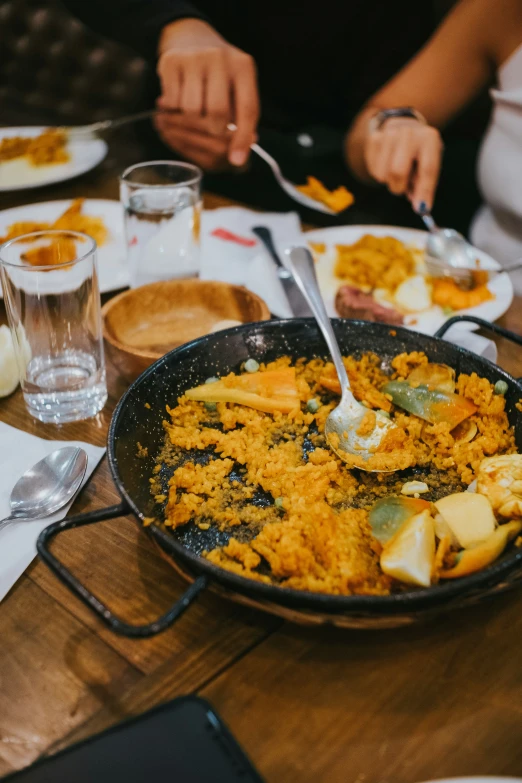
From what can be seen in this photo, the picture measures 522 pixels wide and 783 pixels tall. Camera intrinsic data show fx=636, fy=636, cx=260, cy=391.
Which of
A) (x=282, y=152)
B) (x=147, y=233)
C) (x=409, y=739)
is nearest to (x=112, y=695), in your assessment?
(x=409, y=739)

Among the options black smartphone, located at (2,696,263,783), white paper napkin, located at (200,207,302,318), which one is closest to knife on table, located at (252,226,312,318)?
white paper napkin, located at (200,207,302,318)

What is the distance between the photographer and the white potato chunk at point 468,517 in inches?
28.8

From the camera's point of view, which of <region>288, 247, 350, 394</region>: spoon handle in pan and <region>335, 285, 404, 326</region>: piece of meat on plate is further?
<region>335, 285, 404, 326</region>: piece of meat on plate

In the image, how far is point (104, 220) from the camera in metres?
1.69

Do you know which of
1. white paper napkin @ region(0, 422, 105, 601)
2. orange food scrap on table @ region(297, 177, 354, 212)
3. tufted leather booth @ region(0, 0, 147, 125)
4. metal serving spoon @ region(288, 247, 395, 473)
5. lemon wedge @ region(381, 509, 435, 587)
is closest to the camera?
lemon wedge @ region(381, 509, 435, 587)

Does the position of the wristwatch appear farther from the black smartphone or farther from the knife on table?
the black smartphone

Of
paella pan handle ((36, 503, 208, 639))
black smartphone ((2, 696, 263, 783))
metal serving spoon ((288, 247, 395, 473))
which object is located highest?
paella pan handle ((36, 503, 208, 639))

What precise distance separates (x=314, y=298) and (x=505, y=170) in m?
1.13

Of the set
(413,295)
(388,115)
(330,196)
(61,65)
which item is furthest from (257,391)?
(61,65)

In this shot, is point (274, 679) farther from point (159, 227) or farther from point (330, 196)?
point (330, 196)

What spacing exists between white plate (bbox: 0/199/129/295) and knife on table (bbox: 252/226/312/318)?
34cm

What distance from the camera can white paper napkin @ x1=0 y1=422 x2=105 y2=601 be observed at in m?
0.78

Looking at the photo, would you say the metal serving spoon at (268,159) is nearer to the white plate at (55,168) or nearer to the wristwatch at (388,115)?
the white plate at (55,168)

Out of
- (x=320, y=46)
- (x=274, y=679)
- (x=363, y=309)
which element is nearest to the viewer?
(x=274, y=679)
